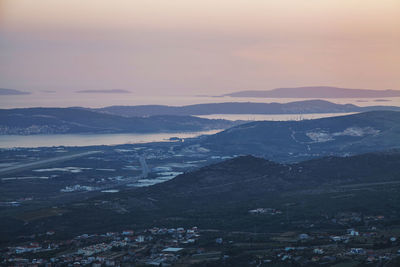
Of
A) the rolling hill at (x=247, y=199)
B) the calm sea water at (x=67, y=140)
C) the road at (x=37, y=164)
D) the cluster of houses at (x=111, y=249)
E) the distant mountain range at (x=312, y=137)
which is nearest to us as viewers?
the cluster of houses at (x=111, y=249)

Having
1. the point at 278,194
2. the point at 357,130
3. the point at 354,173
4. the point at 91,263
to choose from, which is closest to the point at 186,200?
the point at 278,194

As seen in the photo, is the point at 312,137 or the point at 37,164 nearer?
the point at 37,164

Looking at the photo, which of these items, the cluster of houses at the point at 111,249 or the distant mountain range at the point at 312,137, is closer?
the cluster of houses at the point at 111,249

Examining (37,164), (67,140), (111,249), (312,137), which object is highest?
(312,137)

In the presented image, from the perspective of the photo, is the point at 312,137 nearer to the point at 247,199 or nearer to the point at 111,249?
the point at 247,199

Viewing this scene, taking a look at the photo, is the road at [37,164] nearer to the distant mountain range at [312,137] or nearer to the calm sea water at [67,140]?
the distant mountain range at [312,137]

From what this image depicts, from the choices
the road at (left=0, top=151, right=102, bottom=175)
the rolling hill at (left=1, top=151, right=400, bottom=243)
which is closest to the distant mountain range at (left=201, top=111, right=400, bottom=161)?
the road at (left=0, top=151, right=102, bottom=175)

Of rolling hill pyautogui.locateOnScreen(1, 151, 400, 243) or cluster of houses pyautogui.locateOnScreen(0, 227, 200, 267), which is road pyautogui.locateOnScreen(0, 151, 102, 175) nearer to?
rolling hill pyautogui.locateOnScreen(1, 151, 400, 243)

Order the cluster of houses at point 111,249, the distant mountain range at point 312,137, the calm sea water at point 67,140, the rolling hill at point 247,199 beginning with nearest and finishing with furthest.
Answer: the cluster of houses at point 111,249 < the rolling hill at point 247,199 < the distant mountain range at point 312,137 < the calm sea water at point 67,140

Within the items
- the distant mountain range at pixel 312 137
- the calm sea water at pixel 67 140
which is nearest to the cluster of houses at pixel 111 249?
the distant mountain range at pixel 312 137

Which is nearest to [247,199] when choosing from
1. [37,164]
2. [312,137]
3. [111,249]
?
[111,249]
